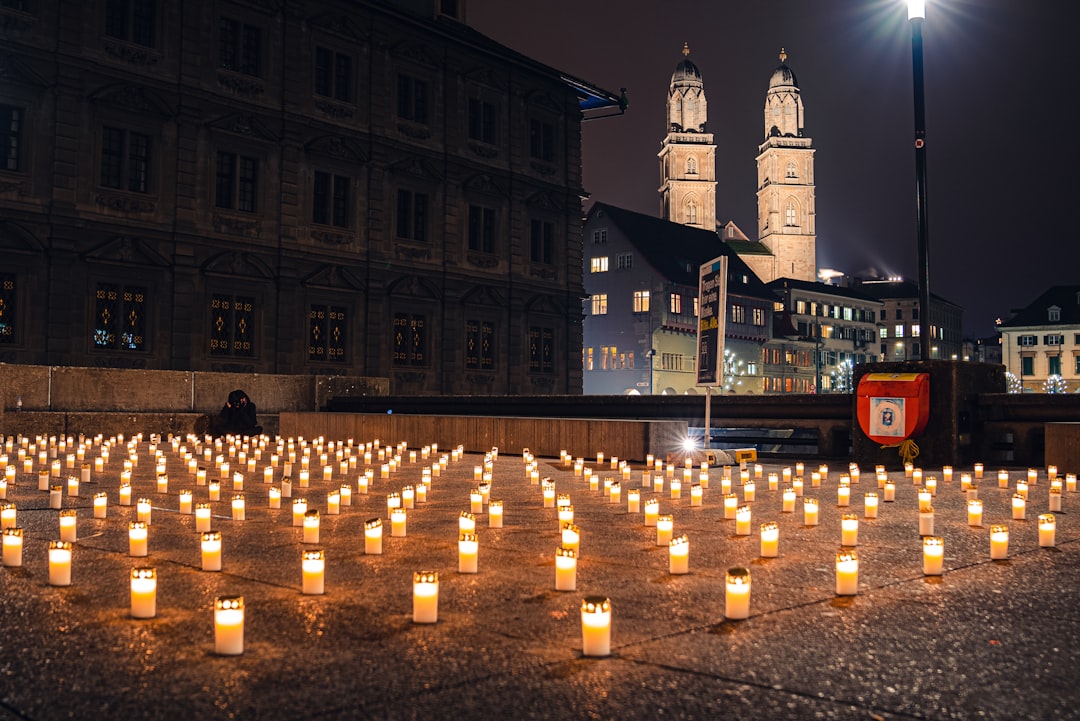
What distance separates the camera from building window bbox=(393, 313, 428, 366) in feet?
121

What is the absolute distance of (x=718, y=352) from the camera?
611 inches

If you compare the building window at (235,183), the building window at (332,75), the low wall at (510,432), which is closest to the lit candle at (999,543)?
the low wall at (510,432)

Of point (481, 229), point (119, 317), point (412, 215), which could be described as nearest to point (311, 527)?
point (119, 317)

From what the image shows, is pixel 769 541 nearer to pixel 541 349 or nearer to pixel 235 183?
pixel 235 183

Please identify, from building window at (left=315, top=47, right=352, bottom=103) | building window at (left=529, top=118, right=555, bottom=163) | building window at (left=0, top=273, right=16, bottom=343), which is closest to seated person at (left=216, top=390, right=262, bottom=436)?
building window at (left=0, top=273, right=16, bottom=343)

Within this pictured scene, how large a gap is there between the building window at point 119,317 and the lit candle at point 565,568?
26.5 meters

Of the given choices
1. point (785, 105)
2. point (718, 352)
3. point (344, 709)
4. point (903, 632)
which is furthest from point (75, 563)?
point (785, 105)

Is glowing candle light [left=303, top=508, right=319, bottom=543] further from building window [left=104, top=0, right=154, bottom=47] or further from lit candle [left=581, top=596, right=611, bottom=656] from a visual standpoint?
building window [left=104, top=0, right=154, bottom=47]

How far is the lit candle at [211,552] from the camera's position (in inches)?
241

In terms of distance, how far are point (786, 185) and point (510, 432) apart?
112472mm

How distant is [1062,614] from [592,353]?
67.0 metres

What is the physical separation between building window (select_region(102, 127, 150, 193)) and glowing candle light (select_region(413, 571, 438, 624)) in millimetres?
27817

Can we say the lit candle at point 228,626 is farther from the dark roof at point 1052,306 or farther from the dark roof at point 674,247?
the dark roof at point 1052,306

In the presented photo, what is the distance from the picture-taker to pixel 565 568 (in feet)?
18.4
